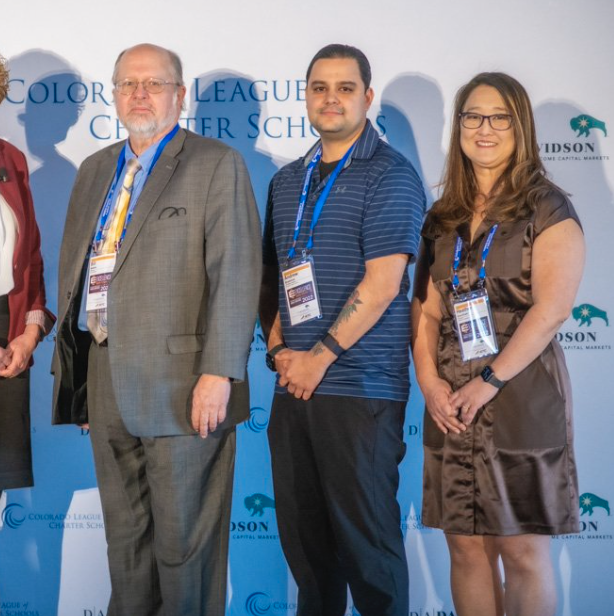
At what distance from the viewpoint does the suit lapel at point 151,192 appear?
212 cm

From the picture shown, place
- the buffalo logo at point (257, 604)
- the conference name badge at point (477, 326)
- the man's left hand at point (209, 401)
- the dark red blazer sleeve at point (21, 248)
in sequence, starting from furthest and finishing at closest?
the buffalo logo at point (257, 604) < the dark red blazer sleeve at point (21, 248) < the conference name badge at point (477, 326) < the man's left hand at point (209, 401)

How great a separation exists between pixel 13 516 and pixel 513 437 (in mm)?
2073

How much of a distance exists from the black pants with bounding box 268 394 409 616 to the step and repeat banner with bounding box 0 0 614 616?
760mm

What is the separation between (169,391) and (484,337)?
0.89 m

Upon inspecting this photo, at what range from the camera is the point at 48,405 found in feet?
10.3

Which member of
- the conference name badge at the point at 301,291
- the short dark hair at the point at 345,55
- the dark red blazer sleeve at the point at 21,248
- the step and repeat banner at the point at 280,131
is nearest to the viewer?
the conference name badge at the point at 301,291

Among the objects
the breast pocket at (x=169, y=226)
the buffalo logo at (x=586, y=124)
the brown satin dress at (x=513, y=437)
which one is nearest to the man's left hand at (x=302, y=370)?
the brown satin dress at (x=513, y=437)

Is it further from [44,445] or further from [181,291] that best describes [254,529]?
[181,291]

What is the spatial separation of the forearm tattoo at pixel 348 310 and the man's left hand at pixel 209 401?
1.15ft

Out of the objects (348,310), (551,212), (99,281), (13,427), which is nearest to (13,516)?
(13,427)

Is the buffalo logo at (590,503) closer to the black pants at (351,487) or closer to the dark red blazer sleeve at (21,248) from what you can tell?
the black pants at (351,487)

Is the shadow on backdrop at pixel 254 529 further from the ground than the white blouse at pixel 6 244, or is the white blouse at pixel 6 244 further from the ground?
the white blouse at pixel 6 244

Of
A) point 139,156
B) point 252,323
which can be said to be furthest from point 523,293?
point 139,156

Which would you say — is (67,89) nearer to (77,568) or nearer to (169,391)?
(169,391)
